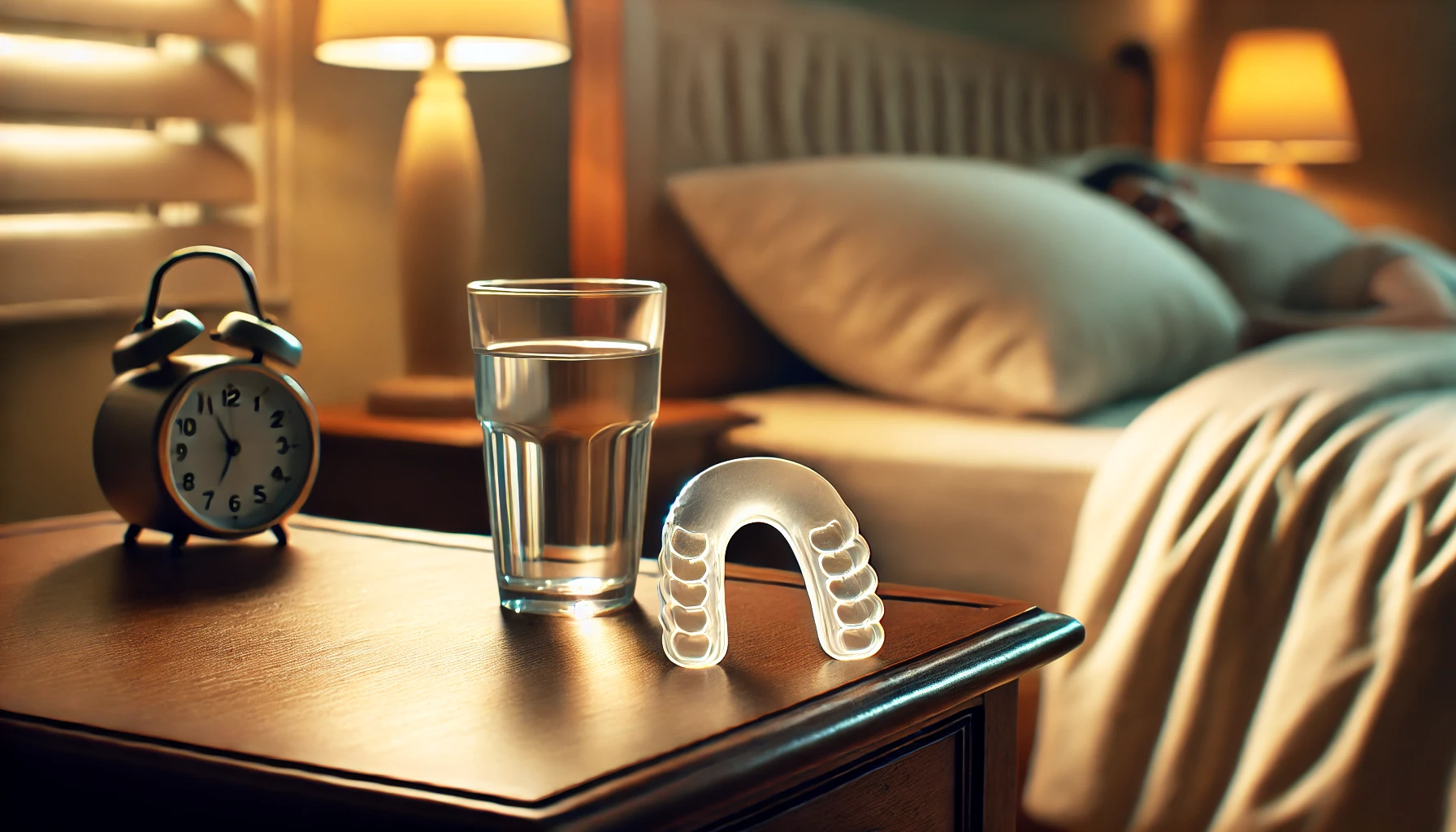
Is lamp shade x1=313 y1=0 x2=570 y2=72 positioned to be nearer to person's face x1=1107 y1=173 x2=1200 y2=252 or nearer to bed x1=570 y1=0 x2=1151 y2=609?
bed x1=570 y1=0 x2=1151 y2=609

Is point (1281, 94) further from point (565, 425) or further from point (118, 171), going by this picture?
point (565, 425)

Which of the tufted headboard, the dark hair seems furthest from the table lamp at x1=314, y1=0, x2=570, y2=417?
the dark hair

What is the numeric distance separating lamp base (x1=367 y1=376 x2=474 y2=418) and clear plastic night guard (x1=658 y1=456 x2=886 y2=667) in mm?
805

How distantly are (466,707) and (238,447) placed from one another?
1.34 ft

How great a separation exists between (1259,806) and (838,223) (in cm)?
84

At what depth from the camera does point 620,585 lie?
2.45 feet

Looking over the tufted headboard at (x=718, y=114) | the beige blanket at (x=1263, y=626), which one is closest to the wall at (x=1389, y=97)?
the tufted headboard at (x=718, y=114)

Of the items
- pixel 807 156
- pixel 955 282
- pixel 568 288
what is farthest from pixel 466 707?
pixel 807 156

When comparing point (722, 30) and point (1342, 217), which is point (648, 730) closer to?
point (722, 30)

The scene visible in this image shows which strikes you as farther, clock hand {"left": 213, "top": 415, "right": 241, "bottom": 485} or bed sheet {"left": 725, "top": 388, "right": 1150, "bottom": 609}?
bed sheet {"left": 725, "top": 388, "right": 1150, "bottom": 609}

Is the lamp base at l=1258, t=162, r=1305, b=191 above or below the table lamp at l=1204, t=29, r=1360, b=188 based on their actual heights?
below

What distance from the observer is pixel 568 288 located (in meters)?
0.77

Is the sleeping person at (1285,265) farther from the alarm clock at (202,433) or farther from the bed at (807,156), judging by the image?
the alarm clock at (202,433)

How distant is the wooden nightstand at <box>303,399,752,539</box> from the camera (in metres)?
1.35
